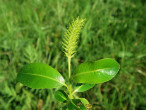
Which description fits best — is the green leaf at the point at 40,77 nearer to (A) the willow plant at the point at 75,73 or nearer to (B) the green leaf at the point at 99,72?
(A) the willow plant at the point at 75,73

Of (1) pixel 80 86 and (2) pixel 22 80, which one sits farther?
(1) pixel 80 86

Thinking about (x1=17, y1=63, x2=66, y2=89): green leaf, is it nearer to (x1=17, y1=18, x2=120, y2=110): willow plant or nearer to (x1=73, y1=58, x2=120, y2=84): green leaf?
(x1=17, y1=18, x2=120, y2=110): willow plant

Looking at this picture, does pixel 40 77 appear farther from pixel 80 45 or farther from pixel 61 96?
pixel 80 45

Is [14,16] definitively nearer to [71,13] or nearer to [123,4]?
[71,13]

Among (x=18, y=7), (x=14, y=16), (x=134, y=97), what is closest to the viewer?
(x=134, y=97)

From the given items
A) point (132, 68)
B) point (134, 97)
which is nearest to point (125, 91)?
point (134, 97)

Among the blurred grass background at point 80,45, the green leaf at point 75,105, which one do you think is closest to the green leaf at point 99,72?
the green leaf at point 75,105
